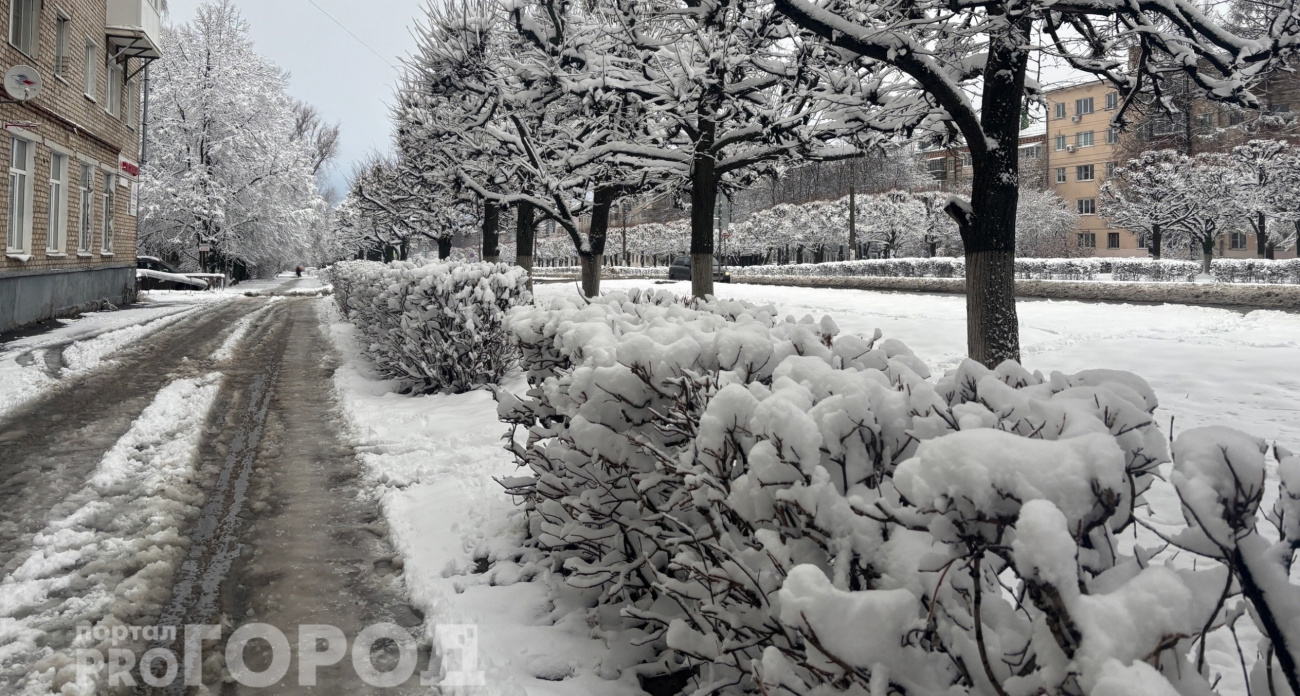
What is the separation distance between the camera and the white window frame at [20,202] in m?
16.7

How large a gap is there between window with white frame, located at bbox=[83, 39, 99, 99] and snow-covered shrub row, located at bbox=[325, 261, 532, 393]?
57.9ft

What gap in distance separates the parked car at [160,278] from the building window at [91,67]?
14.2m

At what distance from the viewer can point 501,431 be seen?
7.21 meters

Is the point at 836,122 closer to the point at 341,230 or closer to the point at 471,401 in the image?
the point at 471,401

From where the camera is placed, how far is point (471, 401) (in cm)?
863

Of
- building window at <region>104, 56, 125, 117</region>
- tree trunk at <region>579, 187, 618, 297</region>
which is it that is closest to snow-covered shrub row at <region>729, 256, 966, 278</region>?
tree trunk at <region>579, 187, 618, 297</region>

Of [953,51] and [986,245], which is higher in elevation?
[953,51]

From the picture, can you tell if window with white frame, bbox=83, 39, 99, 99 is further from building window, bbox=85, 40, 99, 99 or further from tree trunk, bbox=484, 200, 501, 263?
tree trunk, bbox=484, 200, 501, 263

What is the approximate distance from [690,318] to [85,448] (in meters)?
5.81

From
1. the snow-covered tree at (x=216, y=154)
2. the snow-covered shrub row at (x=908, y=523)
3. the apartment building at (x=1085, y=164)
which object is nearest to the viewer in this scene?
the snow-covered shrub row at (x=908, y=523)

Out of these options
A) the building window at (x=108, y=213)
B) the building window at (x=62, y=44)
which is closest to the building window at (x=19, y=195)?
the building window at (x=62, y=44)

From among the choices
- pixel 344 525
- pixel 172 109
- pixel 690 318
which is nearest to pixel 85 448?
pixel 344 525

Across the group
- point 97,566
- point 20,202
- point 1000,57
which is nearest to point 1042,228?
point 1000,57

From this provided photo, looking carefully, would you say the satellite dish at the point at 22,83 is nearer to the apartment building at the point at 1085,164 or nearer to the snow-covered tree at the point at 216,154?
the snow-covered tree at the point at 216,154
